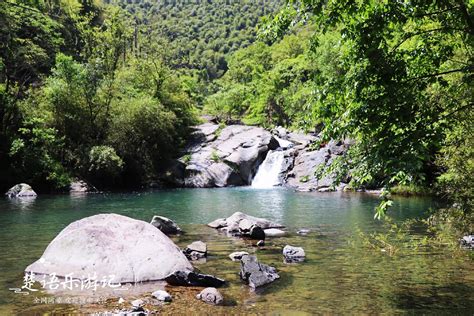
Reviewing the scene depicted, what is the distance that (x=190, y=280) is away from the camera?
9477 mm

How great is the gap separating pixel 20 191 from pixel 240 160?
2167cm

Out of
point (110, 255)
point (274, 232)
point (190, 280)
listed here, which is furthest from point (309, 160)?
point (110, 255)

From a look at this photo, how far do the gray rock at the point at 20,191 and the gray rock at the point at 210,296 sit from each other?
92.4 ft

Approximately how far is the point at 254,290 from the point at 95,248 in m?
3.92

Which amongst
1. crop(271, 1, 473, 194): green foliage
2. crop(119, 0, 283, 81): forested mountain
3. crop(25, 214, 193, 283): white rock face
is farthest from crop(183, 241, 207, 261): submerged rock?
crop(119, 0, 283, 81): forested mountain

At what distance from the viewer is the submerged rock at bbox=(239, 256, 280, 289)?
31.6 feet

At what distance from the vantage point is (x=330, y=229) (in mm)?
17312

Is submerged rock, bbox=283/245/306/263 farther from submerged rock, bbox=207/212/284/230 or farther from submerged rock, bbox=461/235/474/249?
submerged rock, bbox=461/235/474/249

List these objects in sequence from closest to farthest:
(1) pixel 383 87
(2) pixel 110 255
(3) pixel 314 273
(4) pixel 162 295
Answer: (1) pixel 383 87 < (4) pixel 162 295 < (2) pixel 110 255 < (3) pixel 314 273

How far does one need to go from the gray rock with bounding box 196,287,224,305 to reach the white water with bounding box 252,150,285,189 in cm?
3562

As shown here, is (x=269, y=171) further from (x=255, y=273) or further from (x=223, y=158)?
(x=255, y=273)

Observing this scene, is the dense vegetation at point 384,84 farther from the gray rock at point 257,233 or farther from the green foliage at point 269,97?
the green foliage at point 269,97

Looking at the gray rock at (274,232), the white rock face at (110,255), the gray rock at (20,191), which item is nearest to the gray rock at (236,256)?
the white rock face at (110,255)

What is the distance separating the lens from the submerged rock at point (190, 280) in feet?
30.9
